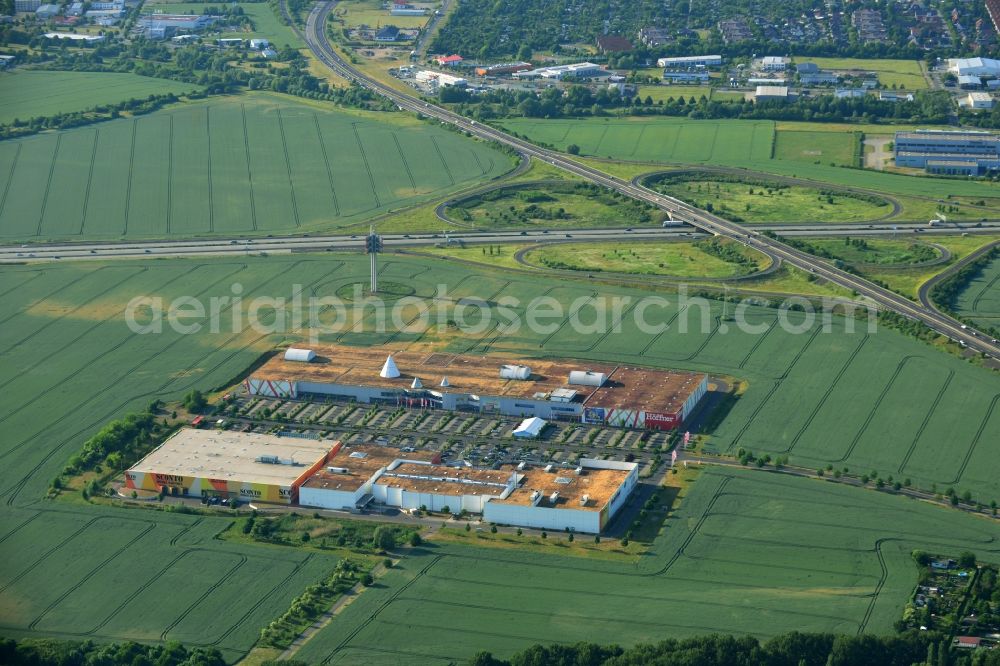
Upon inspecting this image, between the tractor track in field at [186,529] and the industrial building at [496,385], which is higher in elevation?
the industrial building at [496,385]

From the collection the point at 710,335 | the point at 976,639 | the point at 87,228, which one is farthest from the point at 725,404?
the point at 87,228

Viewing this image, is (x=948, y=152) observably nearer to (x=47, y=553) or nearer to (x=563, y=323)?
(x=563, y=323)

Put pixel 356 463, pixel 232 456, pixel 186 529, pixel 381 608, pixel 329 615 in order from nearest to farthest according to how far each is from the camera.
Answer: pixel 329 615 → pixel 381 608 → pixel 186 529 → pixel 356 463 → pixel 232 456

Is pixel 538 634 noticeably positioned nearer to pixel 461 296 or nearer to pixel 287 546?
pixel 287 546

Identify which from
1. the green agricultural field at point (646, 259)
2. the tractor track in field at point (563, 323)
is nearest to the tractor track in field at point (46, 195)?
the green agricultural field at point (646, 259)

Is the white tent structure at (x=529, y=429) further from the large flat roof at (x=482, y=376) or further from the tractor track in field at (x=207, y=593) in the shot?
the tractor track in field at (x=207, y=593)

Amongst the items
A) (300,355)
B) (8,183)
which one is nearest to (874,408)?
(300,355)
